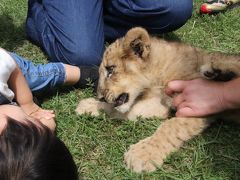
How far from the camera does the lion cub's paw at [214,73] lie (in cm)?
267

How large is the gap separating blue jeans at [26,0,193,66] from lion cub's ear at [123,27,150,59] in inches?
23.7

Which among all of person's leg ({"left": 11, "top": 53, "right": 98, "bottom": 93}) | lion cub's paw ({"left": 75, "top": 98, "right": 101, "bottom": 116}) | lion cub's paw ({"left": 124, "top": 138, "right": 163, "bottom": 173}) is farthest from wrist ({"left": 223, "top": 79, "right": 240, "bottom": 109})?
person's leg ({"left": 11, "top": 53, "right": 98, "bottom": 93})

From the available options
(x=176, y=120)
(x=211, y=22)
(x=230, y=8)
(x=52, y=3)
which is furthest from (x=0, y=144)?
(x=230, y=8)

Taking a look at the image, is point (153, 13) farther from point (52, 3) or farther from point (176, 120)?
point (176, 120)

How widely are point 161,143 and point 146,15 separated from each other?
1333mm

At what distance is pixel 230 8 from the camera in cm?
421

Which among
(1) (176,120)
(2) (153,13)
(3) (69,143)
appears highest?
(2) (153,13)

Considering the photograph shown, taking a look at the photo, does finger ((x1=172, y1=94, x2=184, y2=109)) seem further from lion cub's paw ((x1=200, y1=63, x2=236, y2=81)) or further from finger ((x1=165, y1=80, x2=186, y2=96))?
lion cub's paw ((x1=200, y1=63, x2=236, y2=81))

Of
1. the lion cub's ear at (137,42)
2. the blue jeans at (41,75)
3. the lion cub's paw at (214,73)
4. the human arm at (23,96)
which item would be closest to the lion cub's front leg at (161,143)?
the lion cub's paw at (214,73)

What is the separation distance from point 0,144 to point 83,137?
2.97ft

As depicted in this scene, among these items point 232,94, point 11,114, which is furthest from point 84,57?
point 232,94

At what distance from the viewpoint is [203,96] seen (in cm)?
271

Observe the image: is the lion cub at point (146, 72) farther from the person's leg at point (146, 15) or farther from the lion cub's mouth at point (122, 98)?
the person's leg at point (146, 15)

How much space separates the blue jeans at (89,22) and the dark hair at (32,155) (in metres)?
1.42
